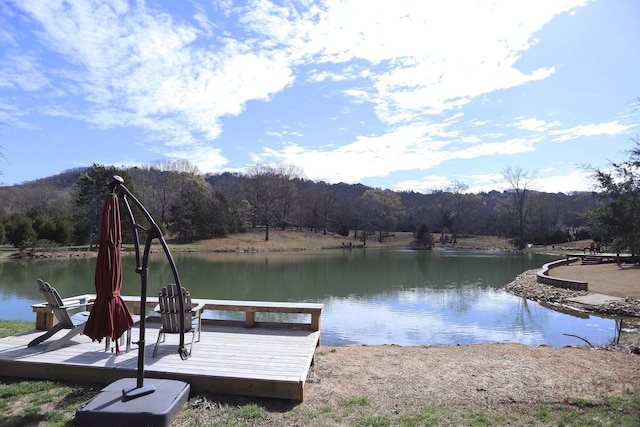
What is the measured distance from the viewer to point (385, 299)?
45.6ft

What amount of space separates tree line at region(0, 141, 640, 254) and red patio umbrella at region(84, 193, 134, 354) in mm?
30463

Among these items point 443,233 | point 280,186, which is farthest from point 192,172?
point 443,233

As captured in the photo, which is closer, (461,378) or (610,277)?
(461,378)

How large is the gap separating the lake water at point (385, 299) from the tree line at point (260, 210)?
43.8ft

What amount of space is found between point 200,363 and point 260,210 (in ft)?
172

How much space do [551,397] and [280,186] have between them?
54.1m

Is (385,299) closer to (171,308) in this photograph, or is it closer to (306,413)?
(171,308)

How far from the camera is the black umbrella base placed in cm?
284

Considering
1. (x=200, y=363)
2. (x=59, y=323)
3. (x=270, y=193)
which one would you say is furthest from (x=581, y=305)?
(x=270, y=193)

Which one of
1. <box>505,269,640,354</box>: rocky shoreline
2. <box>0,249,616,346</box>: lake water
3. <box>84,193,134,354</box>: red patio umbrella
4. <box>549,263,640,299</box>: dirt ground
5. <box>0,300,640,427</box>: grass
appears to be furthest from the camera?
<box>549,263,640,299</box>: dirt ground

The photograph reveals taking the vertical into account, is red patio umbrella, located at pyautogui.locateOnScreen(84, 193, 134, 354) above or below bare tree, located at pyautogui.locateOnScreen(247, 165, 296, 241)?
below

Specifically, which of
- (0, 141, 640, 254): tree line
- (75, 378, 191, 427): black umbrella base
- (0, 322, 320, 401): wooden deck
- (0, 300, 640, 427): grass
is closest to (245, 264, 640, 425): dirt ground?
(0, 300, 640, 427): grass

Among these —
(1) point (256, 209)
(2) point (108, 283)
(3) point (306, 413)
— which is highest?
(1) point (256, 209)

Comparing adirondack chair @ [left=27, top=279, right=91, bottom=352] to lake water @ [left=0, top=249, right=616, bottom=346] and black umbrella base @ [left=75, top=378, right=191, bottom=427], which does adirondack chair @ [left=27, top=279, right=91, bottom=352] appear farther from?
lake water @ [left=0, top=249, right=616, bottom=346]
